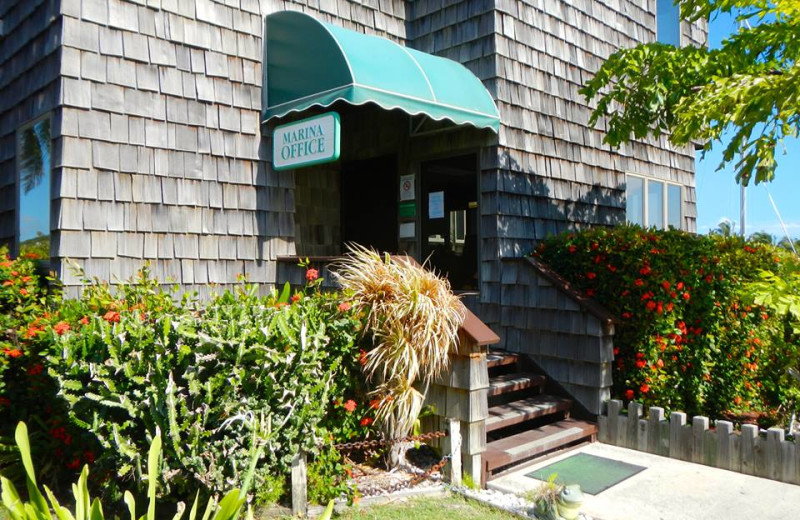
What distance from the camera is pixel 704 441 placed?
5031 mm

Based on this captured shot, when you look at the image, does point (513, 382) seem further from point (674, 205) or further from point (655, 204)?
point (674, 205)

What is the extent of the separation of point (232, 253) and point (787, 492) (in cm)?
519

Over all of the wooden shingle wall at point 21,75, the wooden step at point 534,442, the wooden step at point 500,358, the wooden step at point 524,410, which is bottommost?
the wooden step at point 534,442

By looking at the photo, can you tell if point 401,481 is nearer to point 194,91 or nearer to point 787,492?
point 787,492

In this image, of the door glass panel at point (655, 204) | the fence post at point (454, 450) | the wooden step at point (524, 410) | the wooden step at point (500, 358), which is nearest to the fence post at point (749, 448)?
the wooden step at point (524, 410)

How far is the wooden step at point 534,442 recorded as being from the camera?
4.64 meters

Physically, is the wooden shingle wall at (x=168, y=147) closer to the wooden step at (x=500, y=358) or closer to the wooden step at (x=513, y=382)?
the wooden step at (x=500, y=358)

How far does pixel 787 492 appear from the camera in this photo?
4.46m

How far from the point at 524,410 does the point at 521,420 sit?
147 millimetres

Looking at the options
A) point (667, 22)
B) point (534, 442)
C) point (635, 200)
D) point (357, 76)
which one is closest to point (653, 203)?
point (635, 200)

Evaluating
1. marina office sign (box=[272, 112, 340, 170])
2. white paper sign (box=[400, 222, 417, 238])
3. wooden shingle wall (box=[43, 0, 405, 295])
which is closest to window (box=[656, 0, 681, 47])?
white paper sign (box=[400, 222, 417, 238])

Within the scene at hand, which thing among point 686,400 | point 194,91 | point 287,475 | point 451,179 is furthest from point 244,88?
point 686,400

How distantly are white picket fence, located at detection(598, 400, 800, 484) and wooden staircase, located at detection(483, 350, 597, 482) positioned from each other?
11.3 inches

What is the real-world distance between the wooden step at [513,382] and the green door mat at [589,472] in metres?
0.83
